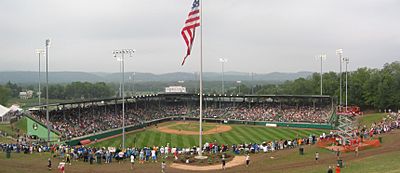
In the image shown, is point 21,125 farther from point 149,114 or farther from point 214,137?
point 214,137

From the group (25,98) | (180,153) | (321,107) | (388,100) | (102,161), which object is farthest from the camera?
(25,98)

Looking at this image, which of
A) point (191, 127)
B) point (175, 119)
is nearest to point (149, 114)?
point (175, 119)

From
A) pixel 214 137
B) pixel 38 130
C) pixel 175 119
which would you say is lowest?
pixel 214 137

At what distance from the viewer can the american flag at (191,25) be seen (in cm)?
2696

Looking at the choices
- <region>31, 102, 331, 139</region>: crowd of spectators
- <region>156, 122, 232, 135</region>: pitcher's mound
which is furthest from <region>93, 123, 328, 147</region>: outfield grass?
<region>31, 102, 331, 139</region>: crowd of spectators

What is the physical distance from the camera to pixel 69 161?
2761cm

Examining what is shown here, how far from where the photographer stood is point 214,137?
48500 millimetres

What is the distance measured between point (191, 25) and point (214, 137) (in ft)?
80.0

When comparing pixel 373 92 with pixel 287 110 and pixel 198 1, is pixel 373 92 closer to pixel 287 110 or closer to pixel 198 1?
pixel 287 110

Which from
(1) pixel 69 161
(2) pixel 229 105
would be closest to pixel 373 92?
(2) pixel 229 105

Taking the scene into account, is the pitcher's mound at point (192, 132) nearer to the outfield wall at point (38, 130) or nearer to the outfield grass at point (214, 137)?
the outfield grass at point (214, 137)

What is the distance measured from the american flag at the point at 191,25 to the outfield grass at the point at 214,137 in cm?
1900

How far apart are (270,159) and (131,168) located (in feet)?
36.9

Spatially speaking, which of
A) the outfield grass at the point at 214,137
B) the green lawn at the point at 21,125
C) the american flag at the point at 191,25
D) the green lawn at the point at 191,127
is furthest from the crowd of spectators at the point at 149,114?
the american flag at the point at 191,25
